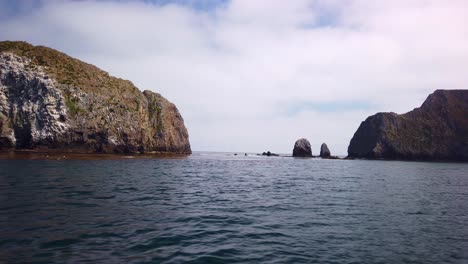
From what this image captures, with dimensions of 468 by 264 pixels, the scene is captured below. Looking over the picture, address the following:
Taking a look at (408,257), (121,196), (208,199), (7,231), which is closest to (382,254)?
(408,257)

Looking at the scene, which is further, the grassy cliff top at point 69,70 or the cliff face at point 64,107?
the grassy cliff top at point 69,70

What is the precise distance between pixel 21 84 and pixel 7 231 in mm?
86116

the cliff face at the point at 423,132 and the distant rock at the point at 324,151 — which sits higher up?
the cliff face at the point at 423,132

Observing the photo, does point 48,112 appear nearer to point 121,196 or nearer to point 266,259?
point 121,196

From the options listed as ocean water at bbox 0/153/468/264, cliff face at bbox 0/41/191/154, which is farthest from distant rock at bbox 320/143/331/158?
ocean water at bbox 0/153/468/264

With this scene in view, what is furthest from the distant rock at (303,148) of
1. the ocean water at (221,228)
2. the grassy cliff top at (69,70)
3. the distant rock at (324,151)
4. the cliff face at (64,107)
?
the ocean water at (221,228)

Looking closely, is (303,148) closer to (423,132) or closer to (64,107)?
(423,132)

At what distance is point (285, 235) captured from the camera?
14.7 m

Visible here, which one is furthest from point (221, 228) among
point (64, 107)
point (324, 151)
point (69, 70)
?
point (324, 151)

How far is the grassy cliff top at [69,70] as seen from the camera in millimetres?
88875

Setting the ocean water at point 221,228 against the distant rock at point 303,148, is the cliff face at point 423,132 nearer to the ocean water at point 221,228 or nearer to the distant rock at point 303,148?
the distant rock at point 303,148

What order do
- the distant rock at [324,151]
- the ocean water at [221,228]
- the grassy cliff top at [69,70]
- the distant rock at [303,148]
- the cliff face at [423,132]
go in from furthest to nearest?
the distant rock at [324,151]
the distant rock at [303,148]
the cliff face at [423,132]
the grassy cliff top at [69,70]
the ocean water at [221,228]

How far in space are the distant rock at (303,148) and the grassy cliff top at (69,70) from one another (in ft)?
306

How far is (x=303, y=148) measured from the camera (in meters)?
164
